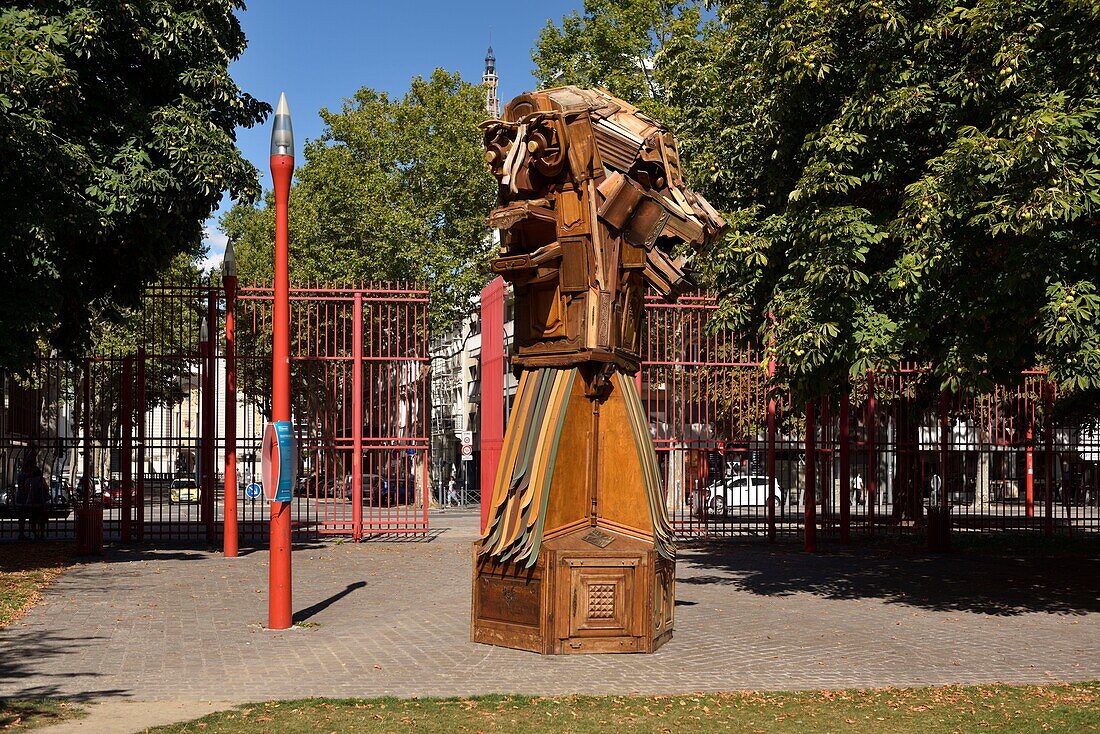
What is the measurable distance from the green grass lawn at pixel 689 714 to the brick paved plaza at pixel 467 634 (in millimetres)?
426

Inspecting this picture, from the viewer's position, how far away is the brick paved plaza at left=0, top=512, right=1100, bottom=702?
8.77 meters

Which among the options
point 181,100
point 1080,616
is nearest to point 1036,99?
point 1080,616

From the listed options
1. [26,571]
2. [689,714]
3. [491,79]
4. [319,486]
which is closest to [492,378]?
[26,571]

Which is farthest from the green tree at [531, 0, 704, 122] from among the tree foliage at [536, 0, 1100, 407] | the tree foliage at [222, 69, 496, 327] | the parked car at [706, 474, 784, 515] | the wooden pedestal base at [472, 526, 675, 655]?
the wooden pedestal base at [472, 526, 675, 655]

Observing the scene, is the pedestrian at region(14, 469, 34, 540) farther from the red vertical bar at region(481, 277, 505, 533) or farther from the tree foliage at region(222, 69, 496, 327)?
the tree foliage at region(222, 69, 496, 327)

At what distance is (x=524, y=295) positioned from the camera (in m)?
10.4

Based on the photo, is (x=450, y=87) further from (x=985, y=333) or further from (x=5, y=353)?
(x=985, y=333)

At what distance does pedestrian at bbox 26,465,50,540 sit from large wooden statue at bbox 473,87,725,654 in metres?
12.8

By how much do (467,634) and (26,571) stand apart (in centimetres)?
789

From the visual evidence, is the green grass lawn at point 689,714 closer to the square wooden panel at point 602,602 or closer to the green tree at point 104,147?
the square wooden panel at point 602,602

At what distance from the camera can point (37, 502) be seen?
66.5 feet

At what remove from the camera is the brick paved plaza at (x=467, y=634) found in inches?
345

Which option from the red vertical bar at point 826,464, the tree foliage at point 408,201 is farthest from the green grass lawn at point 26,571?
the tree foliage at point 408,201

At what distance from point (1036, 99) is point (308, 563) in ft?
38.1
